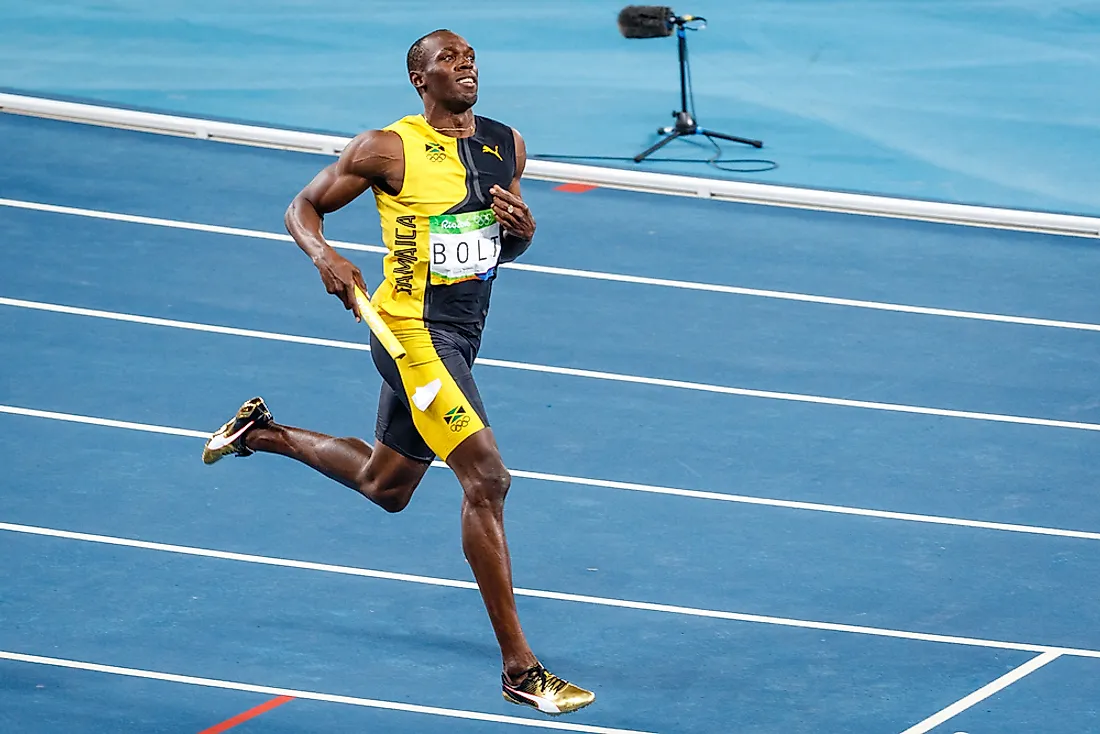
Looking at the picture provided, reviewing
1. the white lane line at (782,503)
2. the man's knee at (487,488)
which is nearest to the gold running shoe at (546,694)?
the man's knee at (487,488)

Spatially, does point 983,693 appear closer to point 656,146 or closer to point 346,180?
point 346,180

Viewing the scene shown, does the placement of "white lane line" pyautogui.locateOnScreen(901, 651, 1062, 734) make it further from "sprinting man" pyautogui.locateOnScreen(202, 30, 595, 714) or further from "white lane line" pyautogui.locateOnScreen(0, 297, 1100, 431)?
"white lane line" pyautogui.locateOnScreen(0, 297, 1100, 431)

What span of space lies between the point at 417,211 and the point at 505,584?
132cm

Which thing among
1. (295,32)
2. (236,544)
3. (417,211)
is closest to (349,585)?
(236,544)

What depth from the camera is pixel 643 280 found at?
1087 cm

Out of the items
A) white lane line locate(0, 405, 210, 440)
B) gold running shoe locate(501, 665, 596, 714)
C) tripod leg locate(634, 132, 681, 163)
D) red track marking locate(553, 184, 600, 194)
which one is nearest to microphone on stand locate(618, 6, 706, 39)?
tripod leg locate(634, 132, 681, 163)

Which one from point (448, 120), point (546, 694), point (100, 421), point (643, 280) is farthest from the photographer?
point (643, 280)

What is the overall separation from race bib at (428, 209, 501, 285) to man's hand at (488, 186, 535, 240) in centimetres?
11

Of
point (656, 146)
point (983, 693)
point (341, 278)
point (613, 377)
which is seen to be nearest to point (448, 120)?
point (341, 278)

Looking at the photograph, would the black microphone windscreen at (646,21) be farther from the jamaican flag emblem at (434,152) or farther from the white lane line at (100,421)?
the jamaican flag emblem at (434,152)

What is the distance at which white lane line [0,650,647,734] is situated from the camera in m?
6.70

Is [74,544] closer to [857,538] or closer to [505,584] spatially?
[505,584]

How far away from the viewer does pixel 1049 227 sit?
1187cm

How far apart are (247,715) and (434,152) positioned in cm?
206
